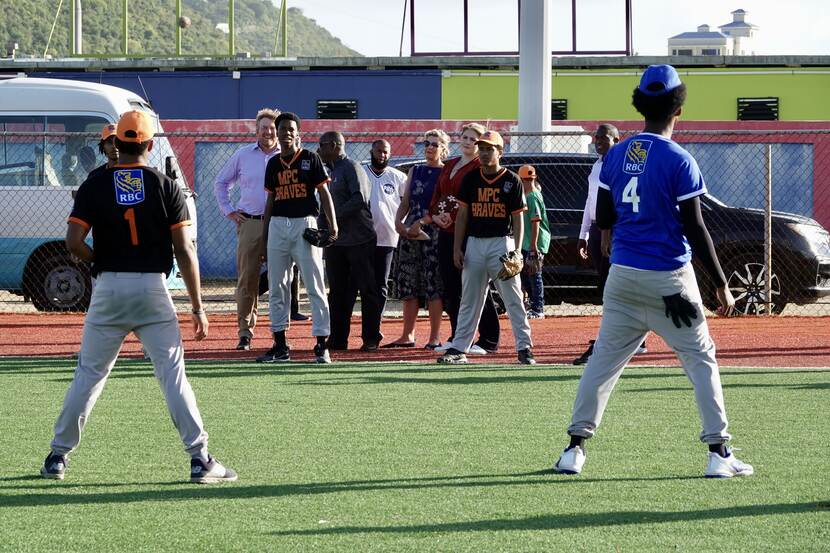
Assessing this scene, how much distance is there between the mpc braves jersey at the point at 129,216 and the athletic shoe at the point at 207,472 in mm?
923

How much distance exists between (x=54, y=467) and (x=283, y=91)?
72.5 feet

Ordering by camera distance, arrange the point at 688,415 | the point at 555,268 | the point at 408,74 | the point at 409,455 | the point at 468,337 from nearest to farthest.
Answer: the point at 409,455 < the point at 688,415 < the point at 468,337 < the point at 555,268 < the point at 408,74

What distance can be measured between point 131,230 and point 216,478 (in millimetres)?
1221

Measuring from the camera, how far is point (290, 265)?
1124 centimetres

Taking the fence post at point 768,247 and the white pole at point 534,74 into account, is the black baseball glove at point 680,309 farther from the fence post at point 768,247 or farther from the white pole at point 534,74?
the white pole at point 534,74

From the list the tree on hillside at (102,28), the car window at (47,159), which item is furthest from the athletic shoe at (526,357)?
the tree on hillside at (102,28)

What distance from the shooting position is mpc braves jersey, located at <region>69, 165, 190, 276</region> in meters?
6.31

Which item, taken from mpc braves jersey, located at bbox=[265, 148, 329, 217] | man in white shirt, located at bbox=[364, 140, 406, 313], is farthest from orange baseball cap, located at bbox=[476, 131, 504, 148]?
man in white shirt, located at bbox=[364, 140, 406, 313]

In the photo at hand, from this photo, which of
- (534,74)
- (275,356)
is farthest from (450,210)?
(534,74)

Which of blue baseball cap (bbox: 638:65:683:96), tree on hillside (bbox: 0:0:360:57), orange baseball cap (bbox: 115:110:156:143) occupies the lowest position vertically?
orange baseball cap (bbox: 115:110:156:143)

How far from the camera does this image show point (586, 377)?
21.8 feet

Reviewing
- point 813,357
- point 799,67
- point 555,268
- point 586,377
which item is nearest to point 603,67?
point 799,67

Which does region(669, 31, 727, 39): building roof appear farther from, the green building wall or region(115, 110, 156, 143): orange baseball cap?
region(115, 110, 156, 143): orange baseball cap

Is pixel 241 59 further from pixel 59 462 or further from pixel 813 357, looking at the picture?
pixel 59 462
